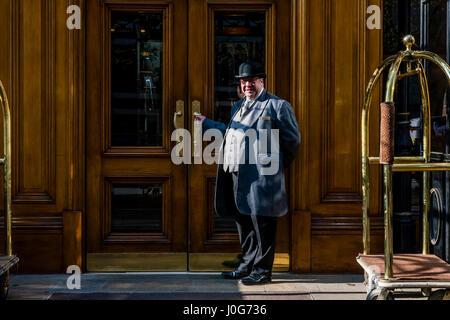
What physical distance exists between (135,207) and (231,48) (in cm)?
177

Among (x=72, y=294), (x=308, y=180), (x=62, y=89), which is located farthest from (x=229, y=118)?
(x=72, y=294)

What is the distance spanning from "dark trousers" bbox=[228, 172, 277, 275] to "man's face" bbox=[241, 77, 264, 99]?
28.0 inches

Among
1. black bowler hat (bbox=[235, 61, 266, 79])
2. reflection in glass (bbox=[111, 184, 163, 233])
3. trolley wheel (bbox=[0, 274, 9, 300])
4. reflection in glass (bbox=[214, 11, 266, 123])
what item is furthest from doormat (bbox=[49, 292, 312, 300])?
black bowler hat (bbox=[235, 61, 266, 79])

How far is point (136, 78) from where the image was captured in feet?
18.9

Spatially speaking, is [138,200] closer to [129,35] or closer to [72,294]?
[72,294]

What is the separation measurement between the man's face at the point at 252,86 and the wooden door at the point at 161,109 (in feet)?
1.46

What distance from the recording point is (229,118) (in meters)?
5.76

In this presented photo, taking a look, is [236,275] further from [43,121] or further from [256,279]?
[43,121]

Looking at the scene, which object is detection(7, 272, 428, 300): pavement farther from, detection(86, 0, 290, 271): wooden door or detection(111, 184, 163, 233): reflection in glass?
detection(111, 184, 163, 233): reflection in glass

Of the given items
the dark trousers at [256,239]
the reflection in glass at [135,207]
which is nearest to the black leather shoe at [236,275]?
the dark trousers at [256,239]

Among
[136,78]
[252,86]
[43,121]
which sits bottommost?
[43,121]

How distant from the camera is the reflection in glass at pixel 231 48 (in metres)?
5.74

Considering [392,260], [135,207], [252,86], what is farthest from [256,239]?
[392,260]

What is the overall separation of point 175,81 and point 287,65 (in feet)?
3.54
